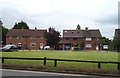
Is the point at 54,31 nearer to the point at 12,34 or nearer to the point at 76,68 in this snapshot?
the point at 12,34

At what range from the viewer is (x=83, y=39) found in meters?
74.5

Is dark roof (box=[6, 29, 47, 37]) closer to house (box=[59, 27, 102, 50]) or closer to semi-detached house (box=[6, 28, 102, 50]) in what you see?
semi-detached house (box=[6, 28, 102, 50])

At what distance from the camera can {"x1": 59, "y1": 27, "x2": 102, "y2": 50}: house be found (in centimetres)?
7359

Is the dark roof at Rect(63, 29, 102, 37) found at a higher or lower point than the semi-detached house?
higher

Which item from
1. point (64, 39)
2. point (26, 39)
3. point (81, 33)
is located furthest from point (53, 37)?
point (81, 33)

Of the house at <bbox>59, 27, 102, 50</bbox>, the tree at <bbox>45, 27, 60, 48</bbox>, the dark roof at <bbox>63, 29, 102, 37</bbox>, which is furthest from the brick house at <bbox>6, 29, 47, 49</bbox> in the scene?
the tree at <bbox>45, 27, 60, 48</bbox>

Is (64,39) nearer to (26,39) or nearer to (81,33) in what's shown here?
(81,33)

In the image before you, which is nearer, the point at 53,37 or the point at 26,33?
the point at 53,37

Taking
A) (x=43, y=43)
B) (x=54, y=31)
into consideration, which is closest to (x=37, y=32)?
(x=43, y=43)

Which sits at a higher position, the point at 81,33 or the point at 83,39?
the point at 81,33

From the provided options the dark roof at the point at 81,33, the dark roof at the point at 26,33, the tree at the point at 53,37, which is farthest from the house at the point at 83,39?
the dark roof at the point at 26,33

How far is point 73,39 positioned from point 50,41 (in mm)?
13454

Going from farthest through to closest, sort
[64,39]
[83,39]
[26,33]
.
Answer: [64,39] → [26,33] → [83,39]

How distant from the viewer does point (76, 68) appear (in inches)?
554
